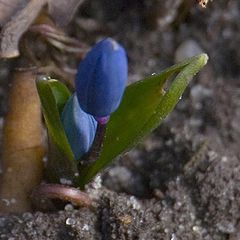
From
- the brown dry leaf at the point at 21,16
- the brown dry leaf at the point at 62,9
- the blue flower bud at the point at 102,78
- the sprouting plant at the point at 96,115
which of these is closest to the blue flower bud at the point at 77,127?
the sprouting plant at the point at 96,115

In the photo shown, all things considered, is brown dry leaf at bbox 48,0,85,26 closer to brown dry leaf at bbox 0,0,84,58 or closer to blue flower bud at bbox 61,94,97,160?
brown dry leaf at bbox 0,0,84,58

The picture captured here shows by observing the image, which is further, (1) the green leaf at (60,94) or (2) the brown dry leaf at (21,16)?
(2) the brown dry leaf at (21,16)

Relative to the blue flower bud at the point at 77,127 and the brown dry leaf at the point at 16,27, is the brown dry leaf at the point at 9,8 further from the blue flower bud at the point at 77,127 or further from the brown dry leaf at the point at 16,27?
the blue flower bud at the point at 77,127

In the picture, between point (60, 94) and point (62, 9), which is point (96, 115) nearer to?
point (60, 94)

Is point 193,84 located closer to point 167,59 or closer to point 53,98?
point 167,59

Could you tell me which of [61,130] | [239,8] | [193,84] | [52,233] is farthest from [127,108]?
[239,8]

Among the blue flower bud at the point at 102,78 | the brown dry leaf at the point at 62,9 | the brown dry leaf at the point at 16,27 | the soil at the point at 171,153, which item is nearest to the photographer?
the blue flower bud at the point at 102,78

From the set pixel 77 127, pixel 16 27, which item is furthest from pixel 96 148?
pixel 16 27
